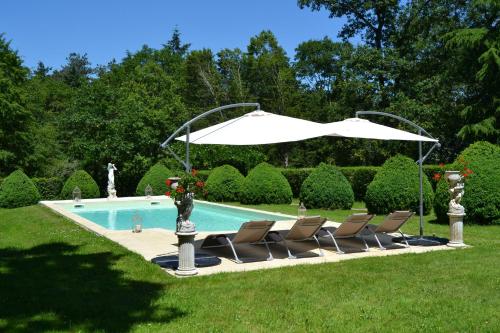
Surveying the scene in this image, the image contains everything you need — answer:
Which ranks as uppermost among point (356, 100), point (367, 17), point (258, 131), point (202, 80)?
point (367, 17)

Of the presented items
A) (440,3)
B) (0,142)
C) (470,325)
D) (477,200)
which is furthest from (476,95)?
(0,142)

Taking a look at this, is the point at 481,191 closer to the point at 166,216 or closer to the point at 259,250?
the point at 259,250

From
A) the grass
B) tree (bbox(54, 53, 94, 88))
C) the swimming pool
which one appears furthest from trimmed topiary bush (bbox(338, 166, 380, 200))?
tree (bbox(54, 53, 94, 88))

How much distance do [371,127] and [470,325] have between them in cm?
580

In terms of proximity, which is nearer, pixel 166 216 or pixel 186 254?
pixel 186 254

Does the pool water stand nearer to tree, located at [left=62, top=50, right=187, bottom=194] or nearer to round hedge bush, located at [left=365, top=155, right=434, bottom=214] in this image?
round hedge bush, located at [left=365, top=155, right=434, bottom=214]

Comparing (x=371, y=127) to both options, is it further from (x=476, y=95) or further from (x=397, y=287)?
(x=476, y=95)

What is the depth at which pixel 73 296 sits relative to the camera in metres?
6.54

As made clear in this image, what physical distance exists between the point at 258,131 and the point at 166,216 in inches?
429

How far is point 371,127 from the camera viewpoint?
34.7 ft

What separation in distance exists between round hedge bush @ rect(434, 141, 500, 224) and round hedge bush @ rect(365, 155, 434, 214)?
157 centimetres

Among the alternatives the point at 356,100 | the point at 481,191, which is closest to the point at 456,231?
the point at 481,191

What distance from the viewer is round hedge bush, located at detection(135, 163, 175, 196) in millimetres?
25328

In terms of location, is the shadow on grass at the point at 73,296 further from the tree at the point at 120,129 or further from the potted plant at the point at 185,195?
the tree at the point at 120,129
